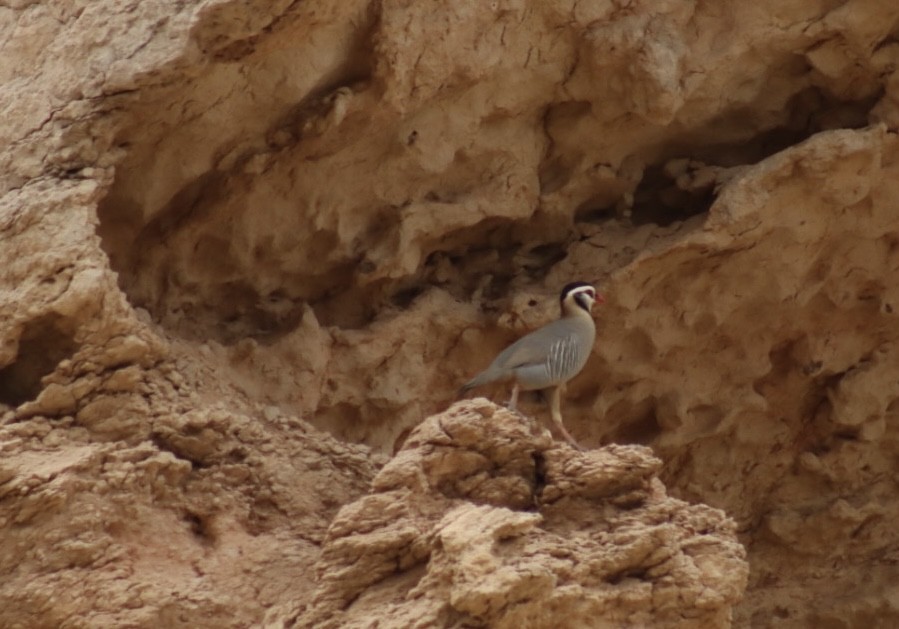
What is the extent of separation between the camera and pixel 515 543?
5.69m

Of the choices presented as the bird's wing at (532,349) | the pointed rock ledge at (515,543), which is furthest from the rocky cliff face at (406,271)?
the bird's wing at (532,349)

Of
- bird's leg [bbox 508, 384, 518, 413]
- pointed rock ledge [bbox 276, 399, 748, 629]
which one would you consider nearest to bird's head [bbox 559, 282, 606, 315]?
bird's leg [bbox 508, 384, 518, 413]

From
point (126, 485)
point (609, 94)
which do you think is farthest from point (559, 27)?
point (126, 485)

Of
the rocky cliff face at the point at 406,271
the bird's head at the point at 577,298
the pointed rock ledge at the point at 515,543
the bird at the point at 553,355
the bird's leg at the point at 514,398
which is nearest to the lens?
the pointed rock ledge at the point at 515,543

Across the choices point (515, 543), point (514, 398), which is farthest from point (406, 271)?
point (515, 543)

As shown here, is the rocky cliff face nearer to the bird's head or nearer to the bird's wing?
the bird's head

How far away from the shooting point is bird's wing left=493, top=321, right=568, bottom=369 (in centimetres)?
746

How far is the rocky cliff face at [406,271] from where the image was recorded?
20.9 ft

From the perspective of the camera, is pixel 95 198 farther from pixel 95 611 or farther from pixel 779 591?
pixel 779 591

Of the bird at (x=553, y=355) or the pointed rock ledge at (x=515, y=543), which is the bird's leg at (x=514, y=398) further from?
the pointed rock ledge at (x=515, y=543)

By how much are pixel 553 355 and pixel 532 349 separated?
0.09 metres

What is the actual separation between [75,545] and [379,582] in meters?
1.03

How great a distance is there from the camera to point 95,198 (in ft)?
21.7

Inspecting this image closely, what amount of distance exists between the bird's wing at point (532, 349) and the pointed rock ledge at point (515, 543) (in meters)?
1.19
